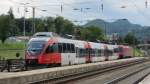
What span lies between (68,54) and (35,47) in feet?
22.6

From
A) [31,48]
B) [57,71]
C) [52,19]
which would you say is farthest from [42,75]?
[52,19]

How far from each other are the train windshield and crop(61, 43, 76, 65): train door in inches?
158

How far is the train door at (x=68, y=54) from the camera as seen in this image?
161ft

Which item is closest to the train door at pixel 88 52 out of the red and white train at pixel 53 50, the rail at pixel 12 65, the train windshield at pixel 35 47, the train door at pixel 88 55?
the train door at pixel 88 55

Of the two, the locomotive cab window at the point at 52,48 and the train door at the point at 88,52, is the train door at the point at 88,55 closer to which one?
the train door at the point at 88,52

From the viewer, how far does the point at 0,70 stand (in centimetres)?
3859

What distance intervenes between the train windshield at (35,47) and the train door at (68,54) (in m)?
4.02

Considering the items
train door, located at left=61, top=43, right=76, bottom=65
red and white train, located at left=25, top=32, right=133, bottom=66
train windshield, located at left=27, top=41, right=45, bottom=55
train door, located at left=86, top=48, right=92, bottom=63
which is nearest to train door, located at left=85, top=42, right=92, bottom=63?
train door, located at left=86, top=48, right=92, bottom=63

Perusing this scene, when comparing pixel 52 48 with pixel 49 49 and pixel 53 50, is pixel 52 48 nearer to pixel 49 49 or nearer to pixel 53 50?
pixel 53 50

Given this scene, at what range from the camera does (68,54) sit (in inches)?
2013

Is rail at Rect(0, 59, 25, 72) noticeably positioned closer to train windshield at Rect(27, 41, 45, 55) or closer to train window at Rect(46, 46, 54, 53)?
train windshield at Rect(27, 41, 45, 55)

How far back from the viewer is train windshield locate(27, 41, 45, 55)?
147ft

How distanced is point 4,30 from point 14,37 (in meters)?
20.3

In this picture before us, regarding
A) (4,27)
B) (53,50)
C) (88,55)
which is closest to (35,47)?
(53,50)
